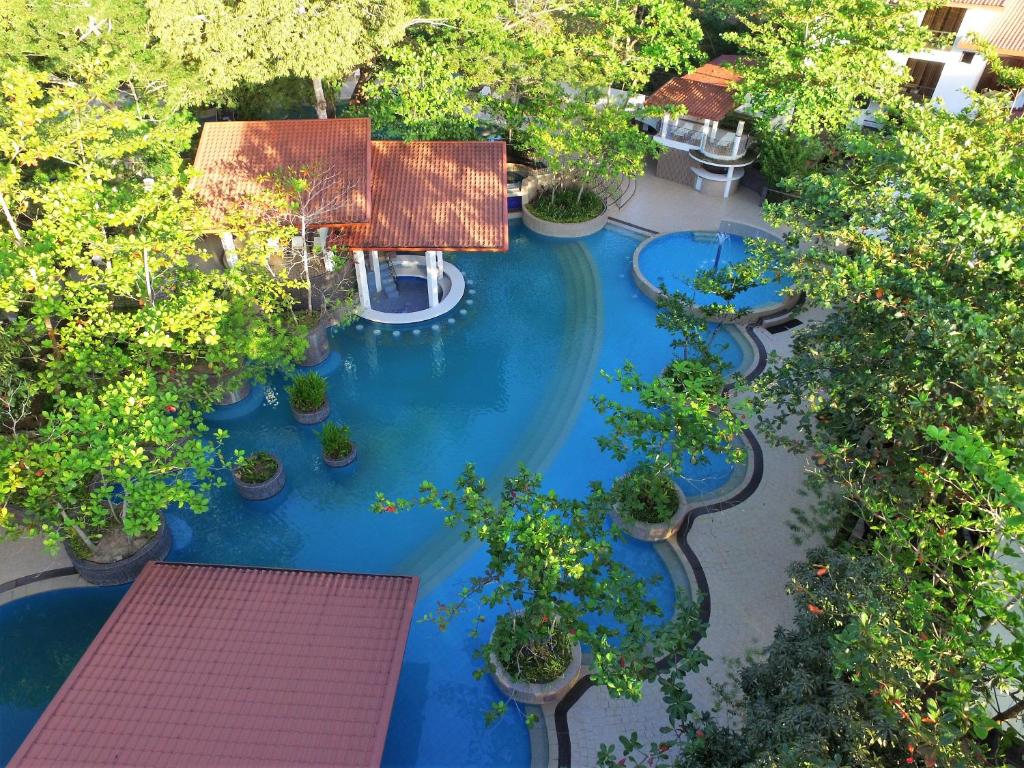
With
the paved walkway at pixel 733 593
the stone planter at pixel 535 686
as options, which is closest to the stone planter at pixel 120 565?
the stone planter at pixel 535 686

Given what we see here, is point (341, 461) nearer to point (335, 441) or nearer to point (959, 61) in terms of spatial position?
point (335, 441)

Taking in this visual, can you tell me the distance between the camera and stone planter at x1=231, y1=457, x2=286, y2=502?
65.4 ft

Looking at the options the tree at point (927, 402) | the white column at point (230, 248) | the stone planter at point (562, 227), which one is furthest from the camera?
the stone planter at point (562, 227)

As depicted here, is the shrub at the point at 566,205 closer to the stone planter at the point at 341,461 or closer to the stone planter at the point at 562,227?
the stone planter at the point at 562,227

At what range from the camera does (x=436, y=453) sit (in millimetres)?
21969

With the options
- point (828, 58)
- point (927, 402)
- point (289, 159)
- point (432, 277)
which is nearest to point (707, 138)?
point (828, 58)

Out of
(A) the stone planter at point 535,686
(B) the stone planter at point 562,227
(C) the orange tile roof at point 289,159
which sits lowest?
(A) the stone planter at point 535,686

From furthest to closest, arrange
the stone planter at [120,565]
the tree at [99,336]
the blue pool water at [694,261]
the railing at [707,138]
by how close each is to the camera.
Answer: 1. the railing at [707,138]
2. the blue pool water at [694,261]
3. the stone planter at [120,565]
4. the tree at [99,336]

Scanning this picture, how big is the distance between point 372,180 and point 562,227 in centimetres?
934

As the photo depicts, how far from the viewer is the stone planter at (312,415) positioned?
22500 mm

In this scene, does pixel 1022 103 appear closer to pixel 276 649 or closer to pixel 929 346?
pixel 929 346

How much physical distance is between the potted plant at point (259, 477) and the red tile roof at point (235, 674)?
4576mm

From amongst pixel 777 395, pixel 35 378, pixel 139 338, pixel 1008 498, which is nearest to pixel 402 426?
pixel 139 338

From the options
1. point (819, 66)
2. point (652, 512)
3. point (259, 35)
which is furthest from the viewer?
point (819, 66)
